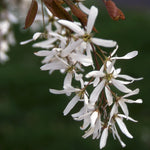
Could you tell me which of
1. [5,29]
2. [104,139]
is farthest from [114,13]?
[5,29]

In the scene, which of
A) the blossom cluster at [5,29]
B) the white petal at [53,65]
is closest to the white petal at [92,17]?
the white petal at [53,65]

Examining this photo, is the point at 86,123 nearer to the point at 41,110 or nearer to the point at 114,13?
the point at 114,13

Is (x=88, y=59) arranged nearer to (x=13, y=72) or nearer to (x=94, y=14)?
(x=94, y=14)

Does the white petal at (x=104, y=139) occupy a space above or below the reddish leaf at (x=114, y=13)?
below

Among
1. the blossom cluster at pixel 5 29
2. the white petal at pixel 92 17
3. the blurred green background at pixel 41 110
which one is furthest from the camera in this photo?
the blurred green background at pixel 41 110

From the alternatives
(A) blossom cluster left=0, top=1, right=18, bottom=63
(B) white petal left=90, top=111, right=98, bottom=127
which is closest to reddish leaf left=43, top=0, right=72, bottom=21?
(B) white petal left=90, top=111, right=98, bottom=127

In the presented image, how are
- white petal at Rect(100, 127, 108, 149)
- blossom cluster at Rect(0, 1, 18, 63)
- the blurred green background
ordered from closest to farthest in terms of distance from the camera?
white petal at Rect(100, 127, 108, 149), blossom cluster at Rect(0, 1, 18, 63), the blurred green background

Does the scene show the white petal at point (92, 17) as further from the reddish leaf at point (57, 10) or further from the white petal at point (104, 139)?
the white petal at point (104, 139)

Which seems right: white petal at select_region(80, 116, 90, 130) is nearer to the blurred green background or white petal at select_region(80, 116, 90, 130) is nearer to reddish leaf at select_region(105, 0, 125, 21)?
reddish leaf at select_region(105, 0, 125, 21)

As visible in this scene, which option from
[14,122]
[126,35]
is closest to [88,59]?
[14,122]
